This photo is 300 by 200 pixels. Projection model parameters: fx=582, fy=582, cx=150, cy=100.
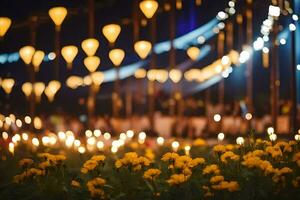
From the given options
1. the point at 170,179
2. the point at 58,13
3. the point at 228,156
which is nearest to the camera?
the point at 170,179

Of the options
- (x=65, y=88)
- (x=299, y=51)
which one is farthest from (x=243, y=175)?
(x=65, y=88)

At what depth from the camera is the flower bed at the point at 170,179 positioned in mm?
4555

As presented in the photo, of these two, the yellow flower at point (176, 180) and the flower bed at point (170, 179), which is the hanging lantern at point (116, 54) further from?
the yellow flower at point (176, 180)

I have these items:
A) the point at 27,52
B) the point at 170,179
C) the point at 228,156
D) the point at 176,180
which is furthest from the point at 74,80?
the point at 176,180

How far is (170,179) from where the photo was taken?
4680 mm

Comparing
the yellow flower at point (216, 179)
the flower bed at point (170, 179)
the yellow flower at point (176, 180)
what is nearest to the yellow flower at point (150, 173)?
the flower bed at point (170, 179)

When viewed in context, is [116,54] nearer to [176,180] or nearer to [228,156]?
[228,156]

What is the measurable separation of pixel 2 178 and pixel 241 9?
56.5 feet

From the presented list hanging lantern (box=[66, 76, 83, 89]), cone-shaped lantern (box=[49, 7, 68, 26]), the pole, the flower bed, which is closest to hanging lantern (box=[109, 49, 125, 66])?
cone-shaped lantern (box=[49, 7, 68, 26])

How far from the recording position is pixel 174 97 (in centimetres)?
2172

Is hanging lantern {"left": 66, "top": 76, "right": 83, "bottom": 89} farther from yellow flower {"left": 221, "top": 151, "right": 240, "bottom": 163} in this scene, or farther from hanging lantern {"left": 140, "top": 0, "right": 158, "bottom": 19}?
yellow flower {"left": 221, "top": 151, "right": 240, "bottom": 163}

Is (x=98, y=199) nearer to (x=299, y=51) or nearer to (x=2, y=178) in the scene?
(x=2, y=178)

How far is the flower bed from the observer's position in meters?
4.55

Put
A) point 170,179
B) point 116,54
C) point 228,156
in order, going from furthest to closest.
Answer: point 116,54
point 228,156
point 170,179
